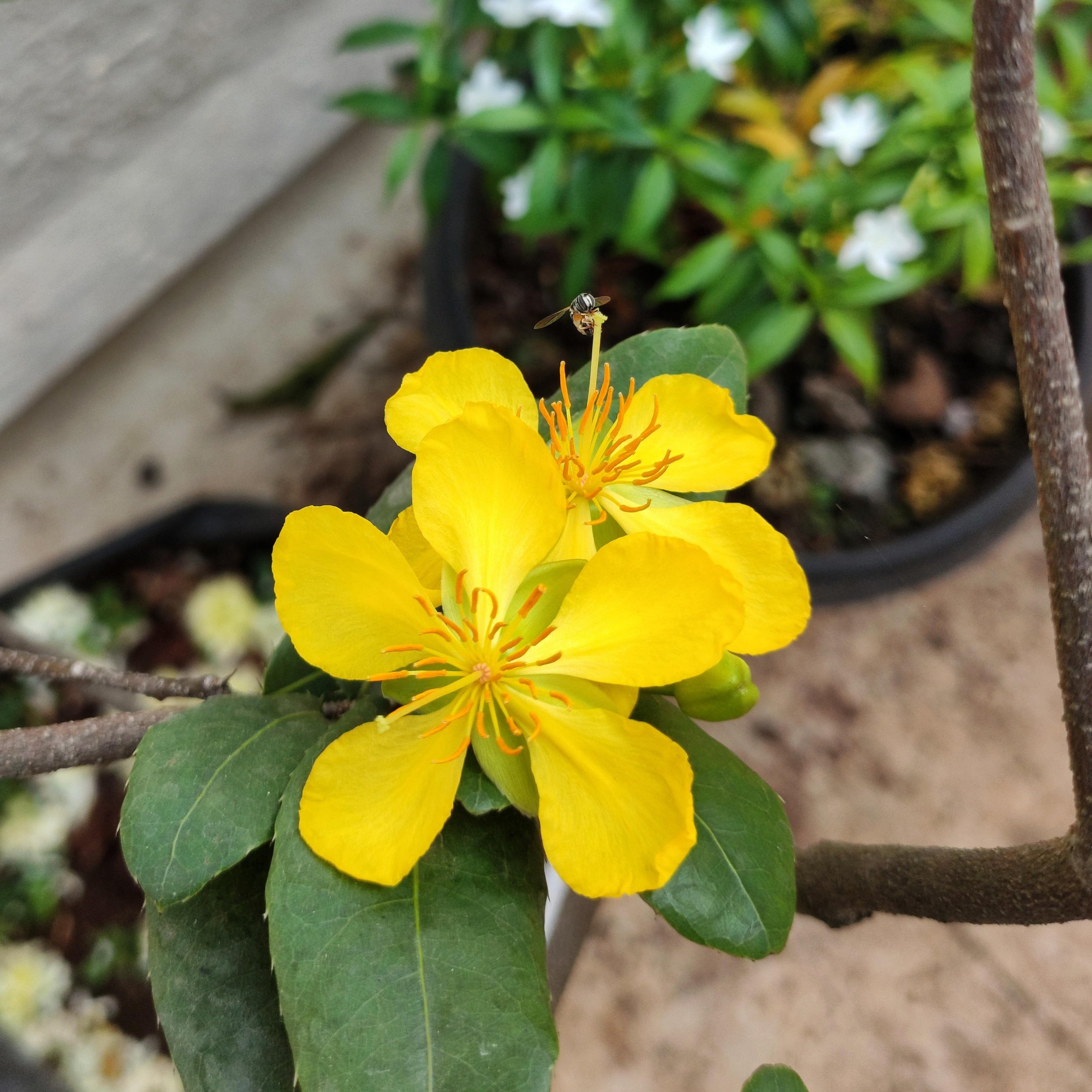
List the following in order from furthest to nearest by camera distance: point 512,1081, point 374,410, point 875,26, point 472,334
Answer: point 374,410
point 875,26
point 472,334
point 512,1081

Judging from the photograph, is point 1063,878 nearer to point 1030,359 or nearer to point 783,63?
point 1030,359

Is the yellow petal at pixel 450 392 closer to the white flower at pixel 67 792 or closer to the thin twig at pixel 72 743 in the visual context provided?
the thin twig at pixel 72 743

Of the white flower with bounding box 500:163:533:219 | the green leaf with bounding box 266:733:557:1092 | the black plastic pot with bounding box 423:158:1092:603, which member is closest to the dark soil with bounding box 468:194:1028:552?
the black plastic pot with bounding box 423:158:1092:603

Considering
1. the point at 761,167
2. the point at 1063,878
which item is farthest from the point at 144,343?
the point at 1063,878

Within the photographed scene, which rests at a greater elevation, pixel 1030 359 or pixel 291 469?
pixel 1030 359

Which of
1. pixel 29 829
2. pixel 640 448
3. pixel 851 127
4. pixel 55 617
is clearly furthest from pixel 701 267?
pixel 29 829

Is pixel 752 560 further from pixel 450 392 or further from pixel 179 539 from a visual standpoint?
pixel 179 539

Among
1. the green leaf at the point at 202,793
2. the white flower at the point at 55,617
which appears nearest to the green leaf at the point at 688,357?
the green leaf at the point at 202,793
